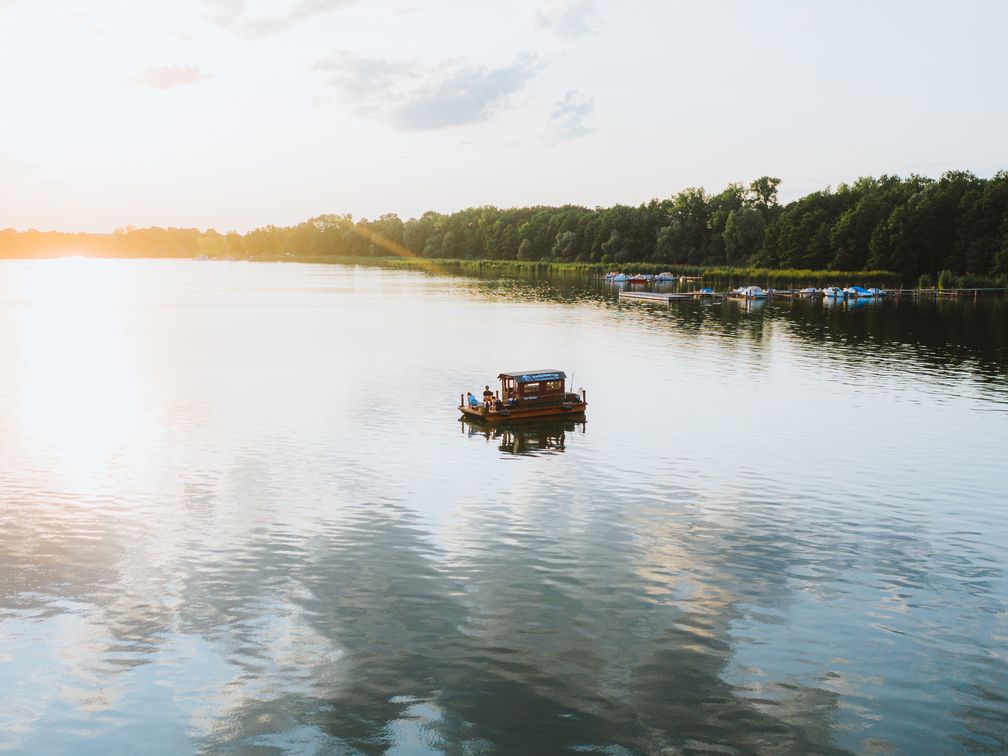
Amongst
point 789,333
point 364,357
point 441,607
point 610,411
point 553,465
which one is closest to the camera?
point 441,607

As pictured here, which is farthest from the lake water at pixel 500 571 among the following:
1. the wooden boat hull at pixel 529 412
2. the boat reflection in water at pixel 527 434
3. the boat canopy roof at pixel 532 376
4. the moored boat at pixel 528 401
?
the boat canopy roof at pixel 532 376

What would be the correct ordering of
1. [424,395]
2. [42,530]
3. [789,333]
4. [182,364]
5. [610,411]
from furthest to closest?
[789,333] → [182,364] → [424,395] → [610,411] → [42,530]

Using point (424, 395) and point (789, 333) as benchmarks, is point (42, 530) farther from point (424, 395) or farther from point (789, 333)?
point (789, 333)

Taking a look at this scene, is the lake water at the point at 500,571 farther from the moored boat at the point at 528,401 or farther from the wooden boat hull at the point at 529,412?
the moored boat at the point at 528,401

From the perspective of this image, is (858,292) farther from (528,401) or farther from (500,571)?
(500,571)

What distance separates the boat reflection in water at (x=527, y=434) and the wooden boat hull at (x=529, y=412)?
0.46 m

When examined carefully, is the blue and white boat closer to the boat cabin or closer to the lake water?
the lake water

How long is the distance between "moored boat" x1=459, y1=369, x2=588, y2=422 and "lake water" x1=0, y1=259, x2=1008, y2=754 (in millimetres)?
1879

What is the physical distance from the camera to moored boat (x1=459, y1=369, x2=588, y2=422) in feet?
201

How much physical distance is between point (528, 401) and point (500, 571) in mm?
30084

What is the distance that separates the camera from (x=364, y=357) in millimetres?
97312

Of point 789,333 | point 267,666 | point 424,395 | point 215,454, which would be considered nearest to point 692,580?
point 267,666

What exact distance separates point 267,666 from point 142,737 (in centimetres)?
418

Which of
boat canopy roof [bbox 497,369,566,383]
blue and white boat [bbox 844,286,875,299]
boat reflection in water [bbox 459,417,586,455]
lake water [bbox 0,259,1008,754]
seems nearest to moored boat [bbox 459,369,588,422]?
boat canopy roof [bbox 497,369,566,383]
